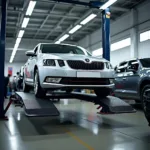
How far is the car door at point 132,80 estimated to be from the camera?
641cm

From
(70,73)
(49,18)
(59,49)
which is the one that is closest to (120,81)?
(59,49)

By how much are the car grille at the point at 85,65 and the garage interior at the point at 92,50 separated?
4.25 feet

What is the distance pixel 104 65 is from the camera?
473 cm

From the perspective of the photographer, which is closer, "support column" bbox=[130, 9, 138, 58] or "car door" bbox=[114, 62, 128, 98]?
"car door" bbox=[114, 62, 128, 98]

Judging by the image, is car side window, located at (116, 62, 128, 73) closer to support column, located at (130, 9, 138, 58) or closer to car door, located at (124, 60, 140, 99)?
car door, located at (124, 60, 140, 99)

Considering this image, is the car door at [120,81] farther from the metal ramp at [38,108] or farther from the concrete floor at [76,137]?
the metal ramp at [38,108]

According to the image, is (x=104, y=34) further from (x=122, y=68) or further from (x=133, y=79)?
(x=133, y=79)

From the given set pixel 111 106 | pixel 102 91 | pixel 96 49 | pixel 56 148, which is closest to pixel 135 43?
pixel 96 49

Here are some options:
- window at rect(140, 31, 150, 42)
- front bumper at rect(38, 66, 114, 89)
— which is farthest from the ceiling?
front bumper at rect(38, 66, 114, 89)

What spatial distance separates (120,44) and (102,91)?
9.51m

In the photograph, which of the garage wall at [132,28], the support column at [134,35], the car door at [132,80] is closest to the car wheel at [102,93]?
the car door at [132,80]

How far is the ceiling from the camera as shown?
11828mm

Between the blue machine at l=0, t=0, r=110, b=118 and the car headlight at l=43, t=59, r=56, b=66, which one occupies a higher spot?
the blue machine at l=0, t=0, r=110, b=118

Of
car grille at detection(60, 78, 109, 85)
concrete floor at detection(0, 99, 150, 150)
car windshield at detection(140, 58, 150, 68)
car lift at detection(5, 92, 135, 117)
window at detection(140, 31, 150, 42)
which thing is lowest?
concrete floor at detection(0, 99, 150, 150)
